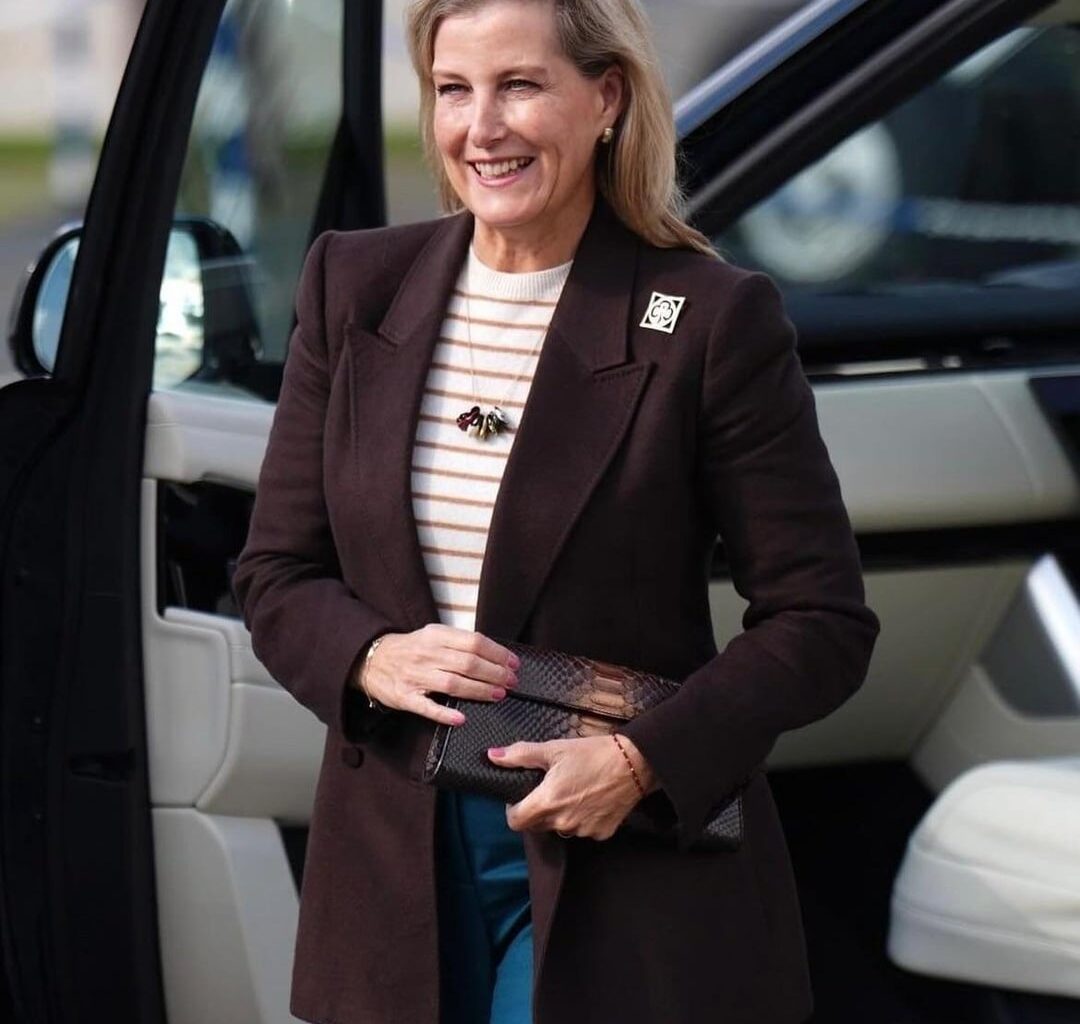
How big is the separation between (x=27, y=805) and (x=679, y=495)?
3.65 feet

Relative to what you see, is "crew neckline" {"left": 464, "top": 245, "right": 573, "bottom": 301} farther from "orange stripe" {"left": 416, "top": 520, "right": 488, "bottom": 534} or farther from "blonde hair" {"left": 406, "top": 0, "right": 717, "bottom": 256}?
"orange stripe" {"left": 416, "top": 520, "right": 488, "bottom": 534}

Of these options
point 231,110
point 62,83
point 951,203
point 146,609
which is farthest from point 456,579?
point 951,203

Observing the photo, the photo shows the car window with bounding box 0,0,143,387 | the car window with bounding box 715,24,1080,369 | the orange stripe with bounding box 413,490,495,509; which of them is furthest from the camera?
the car window with bounding box 715,24,1080,369

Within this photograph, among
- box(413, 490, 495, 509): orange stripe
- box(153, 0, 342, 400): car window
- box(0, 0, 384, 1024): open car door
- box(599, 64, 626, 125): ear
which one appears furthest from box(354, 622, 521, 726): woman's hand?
box(153, 0, 342, 400): car window

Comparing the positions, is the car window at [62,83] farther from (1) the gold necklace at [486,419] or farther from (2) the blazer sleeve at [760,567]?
(2) the blazer sleeve at [760,567]

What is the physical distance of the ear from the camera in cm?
195

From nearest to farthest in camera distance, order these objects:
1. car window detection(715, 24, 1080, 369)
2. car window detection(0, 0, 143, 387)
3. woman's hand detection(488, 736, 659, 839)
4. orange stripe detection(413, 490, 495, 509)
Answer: woman's hand detection(488, 736, 659, 839) < orange stripe detection(413, 490, 495, 509) < car window detection(0, 0, 143, 387) < car window detection(715, 24, 1080, 369)

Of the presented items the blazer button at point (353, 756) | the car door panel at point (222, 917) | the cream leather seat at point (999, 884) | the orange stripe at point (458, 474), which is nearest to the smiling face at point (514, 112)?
the orange stripe at point (458, 474)

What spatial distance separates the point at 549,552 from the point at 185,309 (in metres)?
1.11

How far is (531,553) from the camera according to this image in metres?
1.89

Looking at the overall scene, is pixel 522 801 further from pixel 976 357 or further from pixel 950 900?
pixel 976 357

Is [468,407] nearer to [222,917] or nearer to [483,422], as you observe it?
[483,422]

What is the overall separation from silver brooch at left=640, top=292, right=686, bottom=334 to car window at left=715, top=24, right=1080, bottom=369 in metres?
1.64

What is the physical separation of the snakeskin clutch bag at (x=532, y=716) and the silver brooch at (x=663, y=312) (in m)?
0.29
